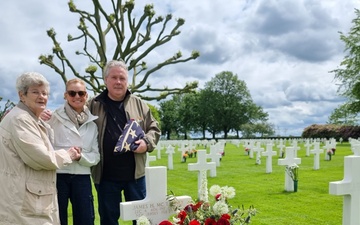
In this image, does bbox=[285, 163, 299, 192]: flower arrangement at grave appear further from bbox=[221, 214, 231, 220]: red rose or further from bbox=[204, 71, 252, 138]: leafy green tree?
bbox=[204, 71, 252, 138]: leafy green tree

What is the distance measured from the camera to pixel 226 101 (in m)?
60.5

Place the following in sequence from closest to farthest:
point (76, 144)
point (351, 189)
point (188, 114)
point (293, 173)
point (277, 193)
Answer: point (76, 144)
point (351, 189)
point (277, 193)
point (293, 173)
point (188, 114)

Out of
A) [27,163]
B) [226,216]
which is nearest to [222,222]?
[226,216]

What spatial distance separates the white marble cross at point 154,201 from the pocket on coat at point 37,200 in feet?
2.35

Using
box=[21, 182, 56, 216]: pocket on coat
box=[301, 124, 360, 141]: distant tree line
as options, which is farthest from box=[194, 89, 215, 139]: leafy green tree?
box=[21, 182, 56, 216]: pocket on coat

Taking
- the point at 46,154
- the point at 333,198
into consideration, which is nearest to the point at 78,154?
the point at 46,154

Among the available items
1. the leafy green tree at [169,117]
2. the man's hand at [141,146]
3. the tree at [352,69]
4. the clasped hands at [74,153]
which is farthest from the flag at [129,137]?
the leafy green tree at [169,117]

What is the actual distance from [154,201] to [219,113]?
56.0 meters

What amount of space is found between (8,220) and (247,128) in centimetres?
5559

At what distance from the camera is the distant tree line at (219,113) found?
Result: 5916 centimetres

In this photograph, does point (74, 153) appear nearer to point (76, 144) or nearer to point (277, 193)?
point (76, 144)

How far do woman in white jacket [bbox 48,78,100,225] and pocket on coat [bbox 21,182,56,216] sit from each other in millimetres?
480

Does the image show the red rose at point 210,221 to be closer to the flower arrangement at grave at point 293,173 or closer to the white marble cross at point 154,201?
the white marble cross at point 154,201

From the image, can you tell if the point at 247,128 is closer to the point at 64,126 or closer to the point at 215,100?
the point at 215,100
